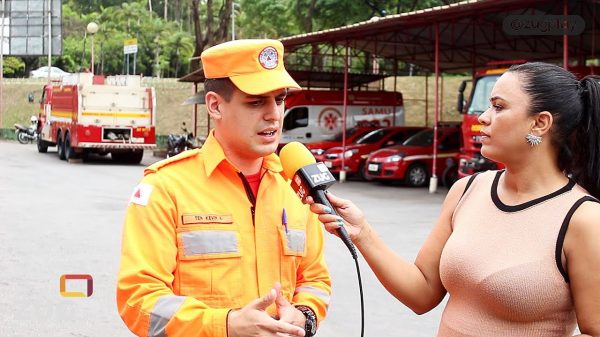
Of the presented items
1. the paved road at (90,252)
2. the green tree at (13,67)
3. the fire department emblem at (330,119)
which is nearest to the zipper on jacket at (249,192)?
the paved road at (90,252)

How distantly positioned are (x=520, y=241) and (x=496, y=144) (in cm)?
29

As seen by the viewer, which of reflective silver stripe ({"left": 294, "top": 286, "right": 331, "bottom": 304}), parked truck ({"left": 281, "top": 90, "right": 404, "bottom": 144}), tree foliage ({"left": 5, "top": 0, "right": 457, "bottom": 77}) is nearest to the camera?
reflective silver stripe ({"left": 294, "top": 286, "right": 331, "bottom": 304})

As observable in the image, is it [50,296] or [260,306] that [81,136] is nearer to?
[50,296]

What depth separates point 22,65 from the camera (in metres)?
65.3

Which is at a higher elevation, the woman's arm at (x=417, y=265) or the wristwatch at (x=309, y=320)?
the woman's arm at (x=417, y=265)

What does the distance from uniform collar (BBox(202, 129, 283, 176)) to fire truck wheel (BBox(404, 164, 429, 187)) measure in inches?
743

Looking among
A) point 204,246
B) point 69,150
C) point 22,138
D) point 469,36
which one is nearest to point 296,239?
point 204,246

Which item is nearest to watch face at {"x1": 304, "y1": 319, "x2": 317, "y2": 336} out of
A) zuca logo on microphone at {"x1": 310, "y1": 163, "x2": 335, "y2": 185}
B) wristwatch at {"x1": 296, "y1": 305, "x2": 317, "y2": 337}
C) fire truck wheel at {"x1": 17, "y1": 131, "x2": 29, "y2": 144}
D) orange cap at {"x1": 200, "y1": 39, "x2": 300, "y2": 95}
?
wristwatch at {"x1": 296, "y1": 305, "x2": 317, "y2": 337}

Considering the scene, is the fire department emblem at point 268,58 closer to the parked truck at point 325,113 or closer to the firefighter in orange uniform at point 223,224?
the firefighter in orange uniform at point 223,224

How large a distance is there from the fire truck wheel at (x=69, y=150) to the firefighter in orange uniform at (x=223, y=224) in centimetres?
2588

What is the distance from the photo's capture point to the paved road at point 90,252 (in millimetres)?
7039

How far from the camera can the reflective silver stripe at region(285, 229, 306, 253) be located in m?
2.73

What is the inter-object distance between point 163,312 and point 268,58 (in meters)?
0.79

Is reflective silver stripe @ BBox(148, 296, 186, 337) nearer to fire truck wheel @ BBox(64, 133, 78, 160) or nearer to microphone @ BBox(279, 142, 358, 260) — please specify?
microphone @ BBox(279, 142, 358, 260)
